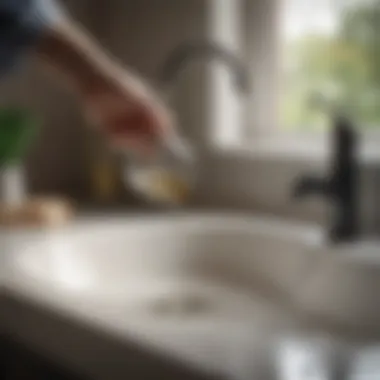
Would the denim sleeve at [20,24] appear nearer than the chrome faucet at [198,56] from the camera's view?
Yes

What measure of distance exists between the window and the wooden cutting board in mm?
454

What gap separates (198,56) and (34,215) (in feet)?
1.47

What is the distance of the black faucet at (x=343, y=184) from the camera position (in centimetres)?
143

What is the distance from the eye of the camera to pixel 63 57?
4.18 ft

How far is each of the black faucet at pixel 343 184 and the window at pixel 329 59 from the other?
342mm

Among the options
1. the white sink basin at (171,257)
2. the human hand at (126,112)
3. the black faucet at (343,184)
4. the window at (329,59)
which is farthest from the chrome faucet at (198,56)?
the human hand at (126,112)

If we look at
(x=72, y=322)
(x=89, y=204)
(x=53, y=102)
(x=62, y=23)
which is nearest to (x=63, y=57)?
(x=62, y=23)

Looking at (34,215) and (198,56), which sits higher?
(198,56)

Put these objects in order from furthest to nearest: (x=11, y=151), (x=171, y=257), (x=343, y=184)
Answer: (x=11, y=151) < (x=171, y=257) < (x=343, y=184)

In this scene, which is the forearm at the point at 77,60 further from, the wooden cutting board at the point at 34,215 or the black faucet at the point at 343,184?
the wooden cutting board at the point at 34,215

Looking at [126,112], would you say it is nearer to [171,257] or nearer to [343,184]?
[343,184]

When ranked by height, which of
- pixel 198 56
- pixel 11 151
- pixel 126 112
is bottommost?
pixel 126 112

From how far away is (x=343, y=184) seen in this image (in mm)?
1444

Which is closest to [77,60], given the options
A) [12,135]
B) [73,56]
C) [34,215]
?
[73,56]
